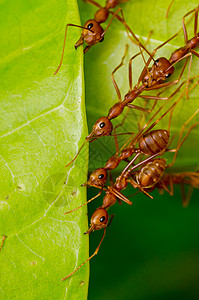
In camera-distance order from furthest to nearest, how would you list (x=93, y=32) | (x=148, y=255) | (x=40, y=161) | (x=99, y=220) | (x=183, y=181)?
1. (x=183, y=181)
2. (x=148, y=255)
3. (x=99, y=220)
4. (x=93, y=32)
5. (x=40, y=161)

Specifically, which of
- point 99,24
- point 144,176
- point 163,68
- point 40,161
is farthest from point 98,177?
point 99,24

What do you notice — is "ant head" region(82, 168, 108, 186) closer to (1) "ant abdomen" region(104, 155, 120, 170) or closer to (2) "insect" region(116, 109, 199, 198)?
(1) "ant abdomen" region(104, 155, 120, 170)

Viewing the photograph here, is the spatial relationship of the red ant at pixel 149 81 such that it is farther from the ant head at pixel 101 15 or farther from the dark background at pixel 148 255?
the dark background at pixel 148 255

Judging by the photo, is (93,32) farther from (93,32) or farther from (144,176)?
(144,176)

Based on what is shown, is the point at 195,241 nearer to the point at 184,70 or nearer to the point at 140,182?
the point at 140,182

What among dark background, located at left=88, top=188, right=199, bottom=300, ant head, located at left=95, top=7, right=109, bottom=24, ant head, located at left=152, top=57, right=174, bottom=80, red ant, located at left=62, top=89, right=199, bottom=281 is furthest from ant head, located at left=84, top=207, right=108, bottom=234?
ant head, located at left=95, top=7, right=109, bottom=24

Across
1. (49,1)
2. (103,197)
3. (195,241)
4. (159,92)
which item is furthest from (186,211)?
(49,1)
